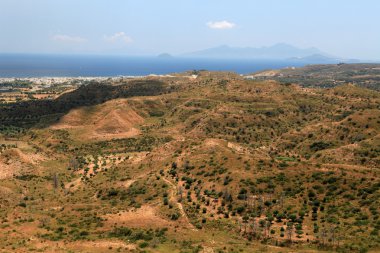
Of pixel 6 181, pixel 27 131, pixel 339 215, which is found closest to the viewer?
pixel 339 215

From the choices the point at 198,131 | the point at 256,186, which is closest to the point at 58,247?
the point at 256,186

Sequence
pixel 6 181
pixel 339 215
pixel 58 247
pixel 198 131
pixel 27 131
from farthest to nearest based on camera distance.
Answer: pixel 27 131
pixel 198 131
pixel 6 181
pixel 339 215
pixel 58 247

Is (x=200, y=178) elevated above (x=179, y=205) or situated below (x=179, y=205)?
above

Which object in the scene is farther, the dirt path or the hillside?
the dirt path

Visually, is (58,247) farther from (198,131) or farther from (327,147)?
(198,131)

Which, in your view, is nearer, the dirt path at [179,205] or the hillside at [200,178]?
the hillside at [200,178]

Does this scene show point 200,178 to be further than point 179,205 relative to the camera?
Yes

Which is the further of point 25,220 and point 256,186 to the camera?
point 256,186
